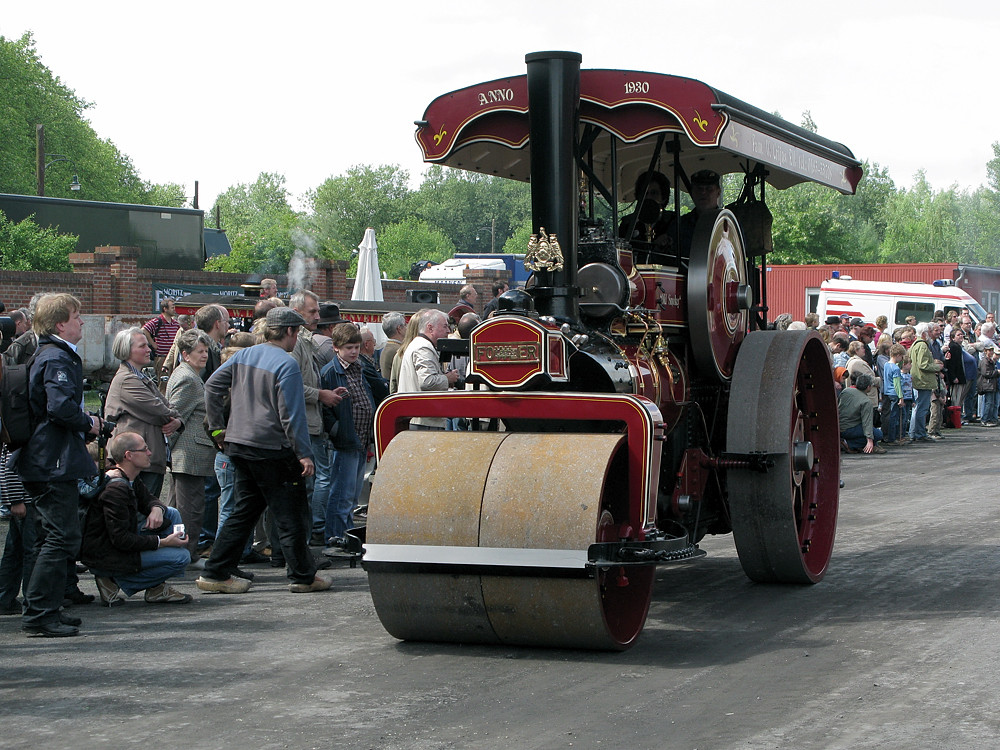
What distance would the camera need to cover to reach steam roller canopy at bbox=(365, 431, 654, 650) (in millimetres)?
5355

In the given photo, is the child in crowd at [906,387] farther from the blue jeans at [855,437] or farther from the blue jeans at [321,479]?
the blue jeans at [321,479]

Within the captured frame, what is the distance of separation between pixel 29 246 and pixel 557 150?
23.1m

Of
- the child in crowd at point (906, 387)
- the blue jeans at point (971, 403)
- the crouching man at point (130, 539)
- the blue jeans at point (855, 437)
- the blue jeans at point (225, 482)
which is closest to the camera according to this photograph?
the crouching man at point (130, 539)

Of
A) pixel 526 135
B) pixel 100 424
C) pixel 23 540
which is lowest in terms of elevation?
pixel 23 540

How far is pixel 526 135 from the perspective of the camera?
22.5 feet

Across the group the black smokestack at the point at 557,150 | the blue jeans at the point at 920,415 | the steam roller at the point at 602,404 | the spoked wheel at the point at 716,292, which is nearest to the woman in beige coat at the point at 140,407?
the steam roller at the point at 602,404

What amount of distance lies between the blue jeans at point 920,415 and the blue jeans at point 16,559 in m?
14.6

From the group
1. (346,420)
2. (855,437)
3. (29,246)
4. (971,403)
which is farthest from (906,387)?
(29,246)

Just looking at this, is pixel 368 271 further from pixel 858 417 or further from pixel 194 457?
pixel 194 457

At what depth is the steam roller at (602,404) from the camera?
5465 mm

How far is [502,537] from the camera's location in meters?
5.41

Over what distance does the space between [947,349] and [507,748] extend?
706 inches

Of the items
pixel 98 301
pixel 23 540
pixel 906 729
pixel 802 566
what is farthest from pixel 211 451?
pixel 98 301

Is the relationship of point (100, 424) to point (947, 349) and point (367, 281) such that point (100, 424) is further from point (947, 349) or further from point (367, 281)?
point (947, 349)
